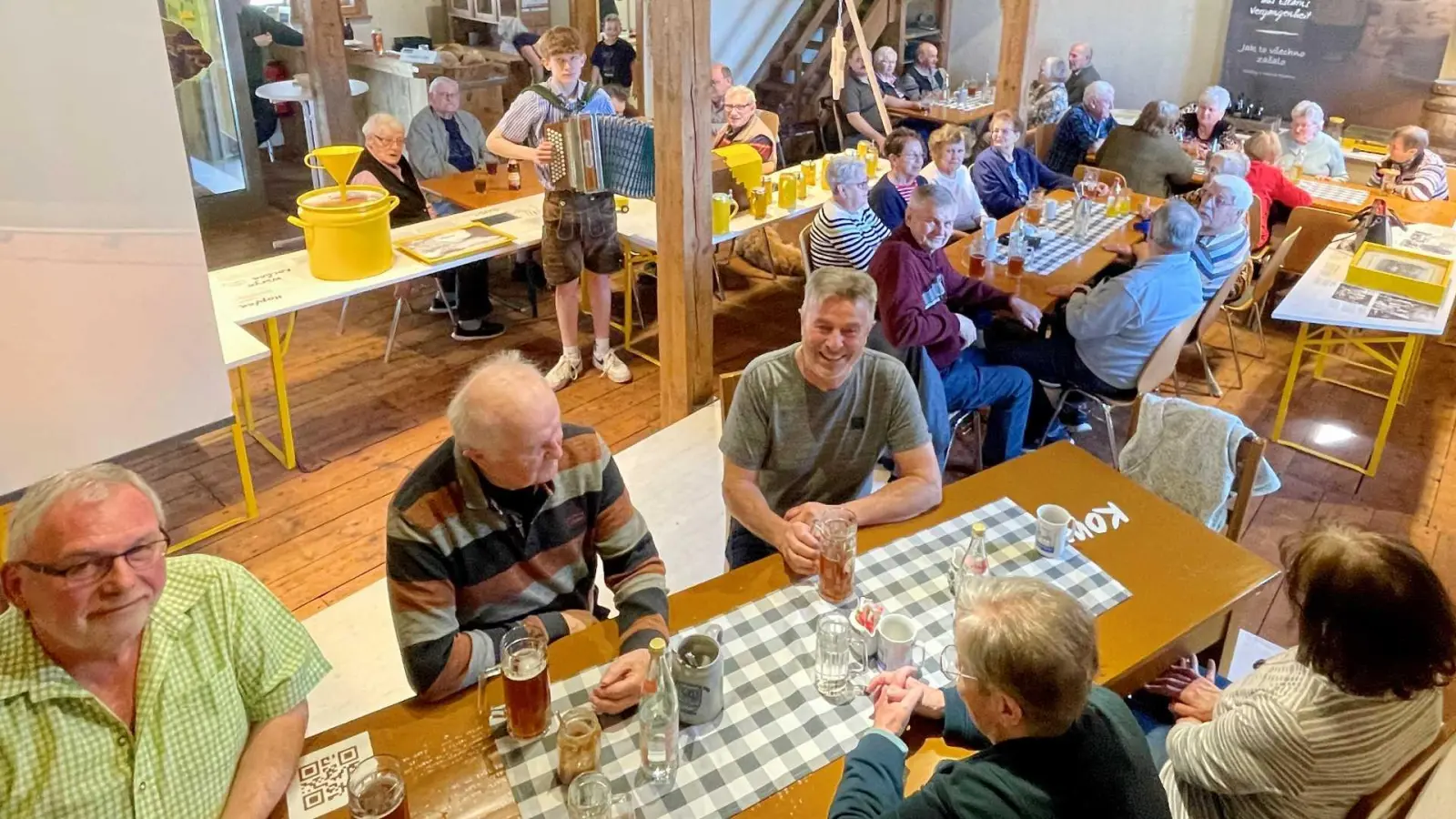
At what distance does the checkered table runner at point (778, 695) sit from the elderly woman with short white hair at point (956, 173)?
9.50 feet

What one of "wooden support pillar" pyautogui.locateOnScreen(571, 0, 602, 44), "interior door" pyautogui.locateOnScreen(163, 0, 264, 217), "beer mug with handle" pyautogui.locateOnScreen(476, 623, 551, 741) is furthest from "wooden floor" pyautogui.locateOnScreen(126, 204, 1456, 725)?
"wooden support pillar" pyautogui.locateOnScreen(571, 0, 602, 44)

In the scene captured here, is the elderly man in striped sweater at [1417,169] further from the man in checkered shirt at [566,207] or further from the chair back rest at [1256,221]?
the man in checkered shirt at [566,207]

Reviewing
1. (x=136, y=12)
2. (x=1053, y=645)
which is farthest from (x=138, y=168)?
(x=1053, y=645)

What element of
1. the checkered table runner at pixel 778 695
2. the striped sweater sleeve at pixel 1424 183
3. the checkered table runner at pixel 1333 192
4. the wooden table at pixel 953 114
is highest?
the wooden table at pixel 953 114

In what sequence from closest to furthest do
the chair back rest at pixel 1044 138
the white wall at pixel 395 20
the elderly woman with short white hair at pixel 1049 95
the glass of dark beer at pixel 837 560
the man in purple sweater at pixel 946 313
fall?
the glass of dark beer at pixel 837 560
the man in purple sweater at pixel 946 313
the chair back rest at pixel 1044 138
the elderly woman with short white hair at pixel 1049 95
the white wall at pixel 395 20

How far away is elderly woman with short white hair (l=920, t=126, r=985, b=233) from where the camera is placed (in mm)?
4938

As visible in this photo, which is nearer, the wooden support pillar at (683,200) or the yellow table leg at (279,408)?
the wooden support pillar at (683,200)

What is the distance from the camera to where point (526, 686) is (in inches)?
65.7

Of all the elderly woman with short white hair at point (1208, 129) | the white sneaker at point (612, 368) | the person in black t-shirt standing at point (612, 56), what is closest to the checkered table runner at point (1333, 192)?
the elderly woman with short white hair at point (1208, 129)

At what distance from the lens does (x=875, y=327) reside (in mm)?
3422

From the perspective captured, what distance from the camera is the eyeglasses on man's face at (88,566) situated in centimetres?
148

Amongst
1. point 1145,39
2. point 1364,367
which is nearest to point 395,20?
point 1145,39

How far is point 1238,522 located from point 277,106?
27.9 feet

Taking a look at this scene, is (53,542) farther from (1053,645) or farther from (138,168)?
(138,168)
